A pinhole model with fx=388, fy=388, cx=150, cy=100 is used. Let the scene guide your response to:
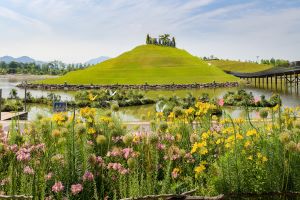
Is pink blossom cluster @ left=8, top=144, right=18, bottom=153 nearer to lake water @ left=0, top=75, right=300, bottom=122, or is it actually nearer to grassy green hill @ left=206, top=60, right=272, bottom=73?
lake water @ left=0, top=75, right=300, bottom=122

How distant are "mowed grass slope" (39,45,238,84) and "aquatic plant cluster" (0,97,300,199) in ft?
234

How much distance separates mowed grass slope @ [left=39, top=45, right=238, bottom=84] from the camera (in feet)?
268

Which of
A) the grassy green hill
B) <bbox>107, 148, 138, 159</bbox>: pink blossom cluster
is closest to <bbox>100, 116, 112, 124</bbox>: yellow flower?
<bbox>107, 148, 138, 159</bbox>: pink blossom cluster

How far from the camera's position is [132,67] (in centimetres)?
9775

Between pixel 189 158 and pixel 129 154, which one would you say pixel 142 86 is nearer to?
pixel 189 158

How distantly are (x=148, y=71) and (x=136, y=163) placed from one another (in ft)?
286

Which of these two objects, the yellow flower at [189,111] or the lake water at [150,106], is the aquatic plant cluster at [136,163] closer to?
the yellow flower at [189,111]

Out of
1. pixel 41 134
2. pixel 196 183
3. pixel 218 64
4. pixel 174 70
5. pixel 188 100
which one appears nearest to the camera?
pixel 196 183

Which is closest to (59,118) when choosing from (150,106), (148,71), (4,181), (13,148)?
(13,148)

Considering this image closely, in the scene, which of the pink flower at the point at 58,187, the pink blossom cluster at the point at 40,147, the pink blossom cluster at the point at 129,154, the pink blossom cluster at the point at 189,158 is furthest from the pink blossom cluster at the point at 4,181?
the pink blossom cluster at the point at 189,158

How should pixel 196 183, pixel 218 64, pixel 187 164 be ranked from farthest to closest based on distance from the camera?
1. pixel 218 64
2. pixel 187 164
3. pixel 196 183

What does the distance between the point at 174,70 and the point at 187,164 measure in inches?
3497

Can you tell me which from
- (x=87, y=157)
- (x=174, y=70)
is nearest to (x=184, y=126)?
(x=87, y=157)

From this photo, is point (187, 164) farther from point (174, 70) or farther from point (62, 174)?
point (174, 70)
